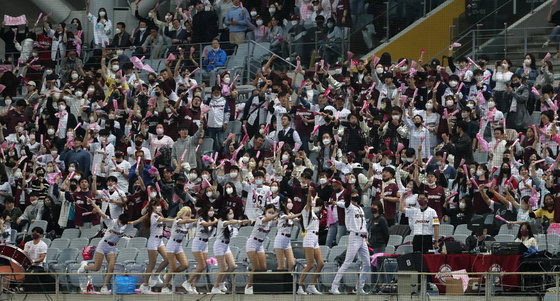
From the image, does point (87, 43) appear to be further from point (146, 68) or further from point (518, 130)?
point (518, 130)

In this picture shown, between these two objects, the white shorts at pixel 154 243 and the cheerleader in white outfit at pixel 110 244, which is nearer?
the white shorts at pixel 154 243

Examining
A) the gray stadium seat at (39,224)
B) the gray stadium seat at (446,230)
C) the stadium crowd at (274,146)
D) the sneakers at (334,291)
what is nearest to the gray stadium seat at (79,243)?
the stadium crowd at (274,146)

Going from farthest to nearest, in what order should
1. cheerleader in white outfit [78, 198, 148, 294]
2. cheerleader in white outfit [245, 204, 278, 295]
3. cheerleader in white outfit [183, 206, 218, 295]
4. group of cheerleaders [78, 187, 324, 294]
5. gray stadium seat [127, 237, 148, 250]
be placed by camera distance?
1. gray stadium seat [127, 237, 148, 250]
2. cheerleader in white outfit [78, 198, 148, 294]
3. cheerleader in white outfit [183, 206, 218, 295]
4. cheerleader in white outfit [245, 204, 278, 295]
5. group of cheerleaders [78, 187, 324, 294]

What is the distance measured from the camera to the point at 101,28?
24562mm

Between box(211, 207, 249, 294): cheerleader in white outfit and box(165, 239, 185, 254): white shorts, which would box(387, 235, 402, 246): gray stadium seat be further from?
box(165, 239, 185, 254): white shorts

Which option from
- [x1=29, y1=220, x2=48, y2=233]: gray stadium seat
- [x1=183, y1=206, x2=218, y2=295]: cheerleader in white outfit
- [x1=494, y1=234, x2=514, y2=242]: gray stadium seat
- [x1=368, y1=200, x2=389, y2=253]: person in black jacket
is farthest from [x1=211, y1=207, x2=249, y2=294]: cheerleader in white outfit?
[x1=29, y1=220, x2=48, y2=233]: gray stadium seat

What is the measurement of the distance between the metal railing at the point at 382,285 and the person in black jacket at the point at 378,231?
115 cm

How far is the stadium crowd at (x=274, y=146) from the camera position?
16.7 metres

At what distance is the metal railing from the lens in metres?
13.9

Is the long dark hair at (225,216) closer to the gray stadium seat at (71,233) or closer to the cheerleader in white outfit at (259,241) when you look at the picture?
the cheerleader in white outfit at (259,241)

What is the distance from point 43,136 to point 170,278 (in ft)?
22.3

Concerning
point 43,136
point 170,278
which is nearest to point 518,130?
point 170,278

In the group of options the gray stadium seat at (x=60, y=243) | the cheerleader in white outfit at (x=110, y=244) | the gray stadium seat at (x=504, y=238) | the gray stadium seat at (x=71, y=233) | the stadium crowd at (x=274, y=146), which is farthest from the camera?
the gray stadium seat at (x=71, y=233)

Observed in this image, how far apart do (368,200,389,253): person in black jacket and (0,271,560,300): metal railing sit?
115 cm
